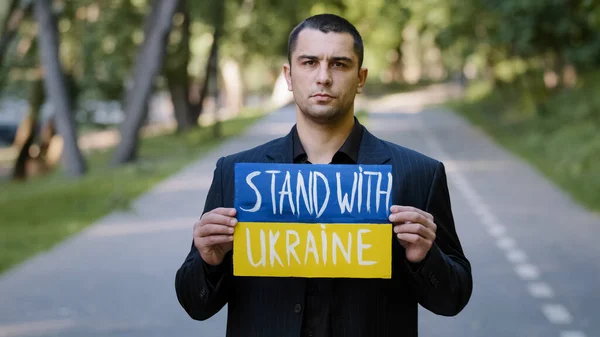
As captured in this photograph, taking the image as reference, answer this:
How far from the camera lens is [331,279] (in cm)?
392

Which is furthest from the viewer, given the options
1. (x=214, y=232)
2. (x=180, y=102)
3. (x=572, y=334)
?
(x=180, y=102)

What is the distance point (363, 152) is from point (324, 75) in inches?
10.9

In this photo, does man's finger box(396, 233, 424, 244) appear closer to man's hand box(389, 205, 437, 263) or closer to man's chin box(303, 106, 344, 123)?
man's hand box(389, 205, 437, 263)

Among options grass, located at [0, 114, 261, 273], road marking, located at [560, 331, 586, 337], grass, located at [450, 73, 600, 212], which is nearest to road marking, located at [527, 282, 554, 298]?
road marking, located at [560, 331, 586, 337]

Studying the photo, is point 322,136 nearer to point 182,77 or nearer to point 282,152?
point 282,152

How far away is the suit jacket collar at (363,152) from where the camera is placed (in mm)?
3930

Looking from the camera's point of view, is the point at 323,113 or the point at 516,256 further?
the point at 516,256

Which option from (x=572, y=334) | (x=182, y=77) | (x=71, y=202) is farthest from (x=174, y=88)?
(x=572, y=334)

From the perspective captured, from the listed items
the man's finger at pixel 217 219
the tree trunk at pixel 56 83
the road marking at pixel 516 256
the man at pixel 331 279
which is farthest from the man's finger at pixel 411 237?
the tree trunk at pixel 56 83

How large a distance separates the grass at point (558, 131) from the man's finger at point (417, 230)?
55.7 feet

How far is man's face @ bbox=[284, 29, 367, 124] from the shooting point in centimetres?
383

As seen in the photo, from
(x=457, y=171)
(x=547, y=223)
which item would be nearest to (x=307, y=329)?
(x=547, y=223)

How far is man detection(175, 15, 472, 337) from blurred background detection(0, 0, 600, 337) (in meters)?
9.30

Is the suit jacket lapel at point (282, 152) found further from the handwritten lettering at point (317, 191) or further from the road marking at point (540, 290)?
the road marking at point (540, 290)
